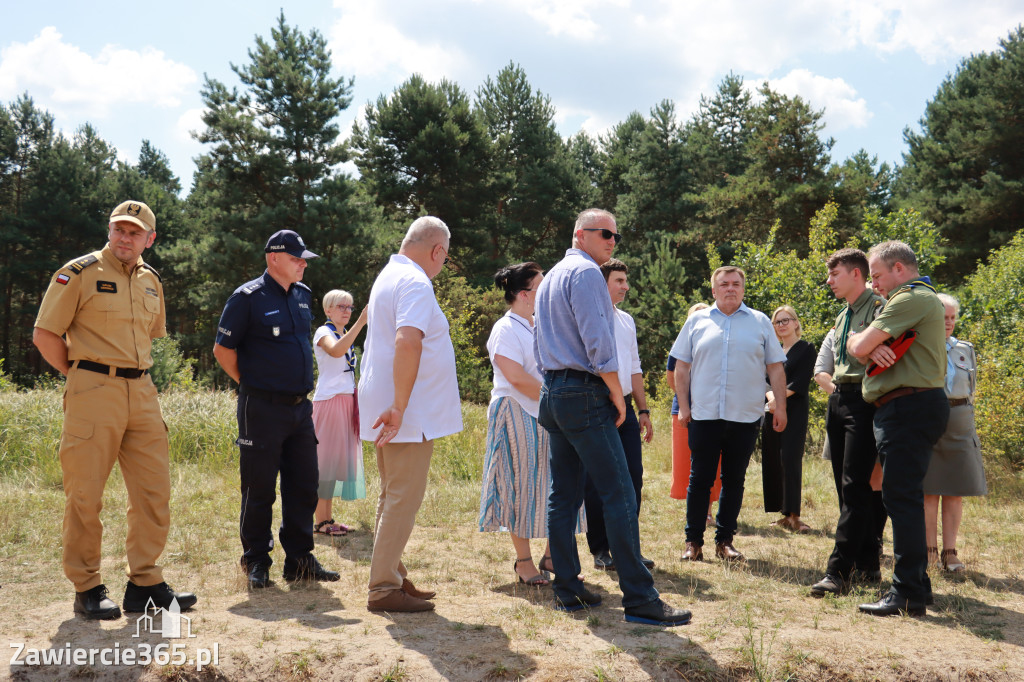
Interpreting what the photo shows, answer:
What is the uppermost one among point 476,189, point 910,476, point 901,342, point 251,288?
point 476,189

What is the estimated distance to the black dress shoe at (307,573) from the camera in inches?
191

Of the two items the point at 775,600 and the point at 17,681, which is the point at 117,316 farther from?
the point at 775,600

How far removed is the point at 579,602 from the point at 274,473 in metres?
2.06

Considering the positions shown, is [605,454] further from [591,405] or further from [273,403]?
[273,403]

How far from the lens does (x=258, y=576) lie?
467 cm

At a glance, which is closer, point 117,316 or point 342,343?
point 117,316

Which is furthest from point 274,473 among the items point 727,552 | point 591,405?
point 727,552

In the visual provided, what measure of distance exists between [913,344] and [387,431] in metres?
3.00

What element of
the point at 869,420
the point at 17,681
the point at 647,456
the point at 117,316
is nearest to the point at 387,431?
the point at 117,316

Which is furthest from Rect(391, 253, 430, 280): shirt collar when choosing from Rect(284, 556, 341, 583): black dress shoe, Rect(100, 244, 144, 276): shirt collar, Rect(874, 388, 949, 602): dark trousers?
Rect(874, 388, 949, 602): dark trousers

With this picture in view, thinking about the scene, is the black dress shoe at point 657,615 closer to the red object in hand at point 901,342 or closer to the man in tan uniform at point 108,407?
the red object in hand at point 901,342

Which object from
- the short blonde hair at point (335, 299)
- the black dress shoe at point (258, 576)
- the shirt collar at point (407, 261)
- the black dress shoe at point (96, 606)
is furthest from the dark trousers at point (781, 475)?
the black dress shoe at point (96, 606)

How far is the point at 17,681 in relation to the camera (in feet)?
10.7

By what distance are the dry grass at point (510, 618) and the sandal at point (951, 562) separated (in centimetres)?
12
